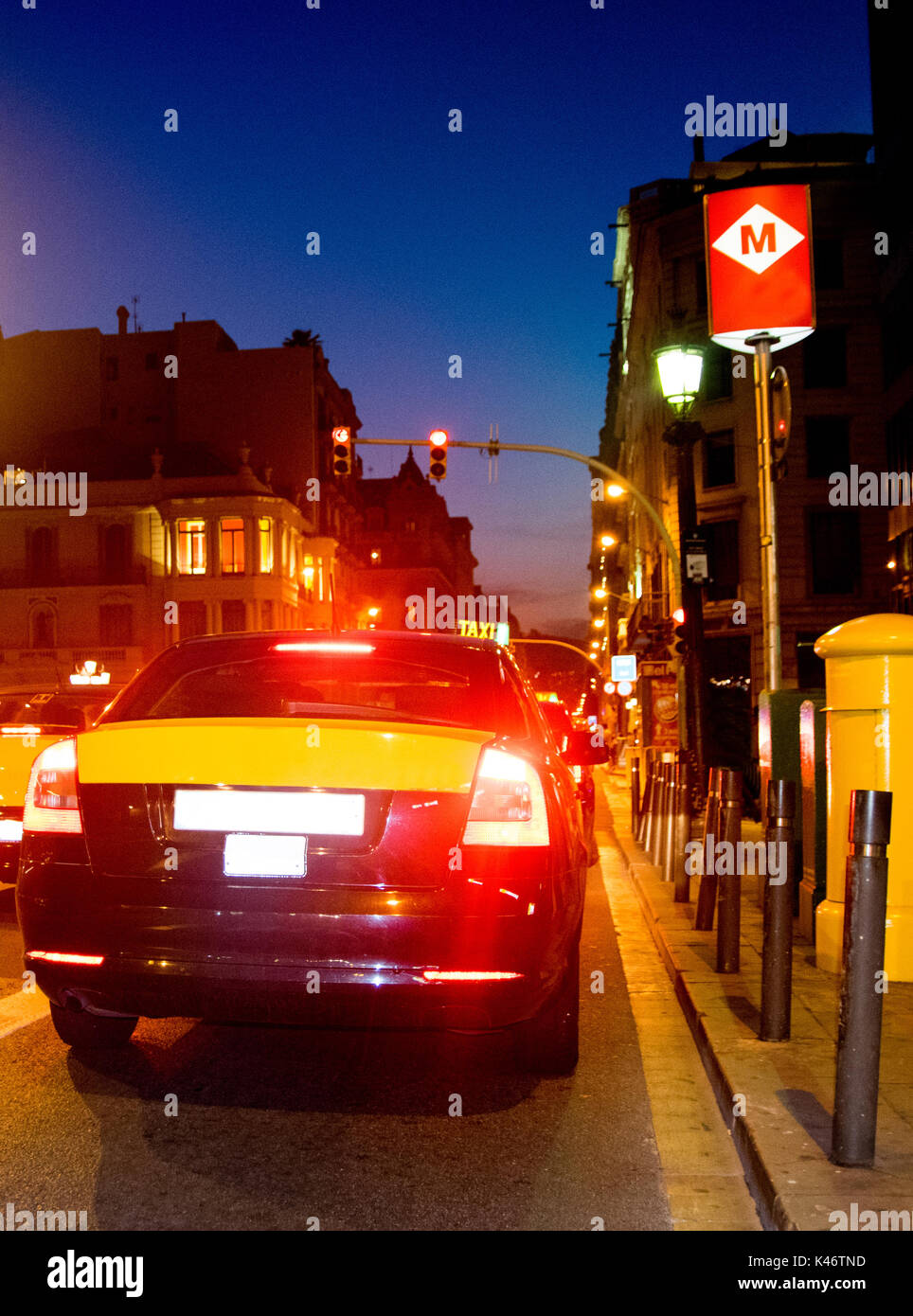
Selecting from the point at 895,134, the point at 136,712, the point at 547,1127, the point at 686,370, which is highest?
the point at 895,134

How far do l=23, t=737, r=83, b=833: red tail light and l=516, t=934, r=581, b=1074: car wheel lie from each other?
183 centimetres

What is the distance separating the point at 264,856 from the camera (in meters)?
4.10

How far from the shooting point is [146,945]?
4098 mm

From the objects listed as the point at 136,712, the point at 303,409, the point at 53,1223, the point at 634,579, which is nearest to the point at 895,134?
the point at 136,712

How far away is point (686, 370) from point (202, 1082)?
1133 cm

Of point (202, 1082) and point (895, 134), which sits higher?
point (895, 134)

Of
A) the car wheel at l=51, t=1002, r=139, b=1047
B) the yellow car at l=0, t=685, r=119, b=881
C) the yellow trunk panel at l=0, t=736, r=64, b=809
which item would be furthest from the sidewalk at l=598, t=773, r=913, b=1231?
the yellow trunk panel at l=0, t=736, r=64, b=809

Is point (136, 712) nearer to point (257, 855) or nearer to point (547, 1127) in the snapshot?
point (257, 855)

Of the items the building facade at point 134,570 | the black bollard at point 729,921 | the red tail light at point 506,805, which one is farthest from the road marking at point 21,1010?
the building facade at point 134,570

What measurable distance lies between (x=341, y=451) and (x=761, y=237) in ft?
36.8

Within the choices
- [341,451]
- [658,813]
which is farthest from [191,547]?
[658,813]

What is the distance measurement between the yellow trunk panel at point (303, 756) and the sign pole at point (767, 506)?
583 cm

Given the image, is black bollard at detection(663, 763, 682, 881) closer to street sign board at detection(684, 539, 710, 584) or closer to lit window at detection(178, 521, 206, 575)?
street sign board at detection(684, 539, 710, 584)

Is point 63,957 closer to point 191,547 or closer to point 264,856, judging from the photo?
point 264,856
